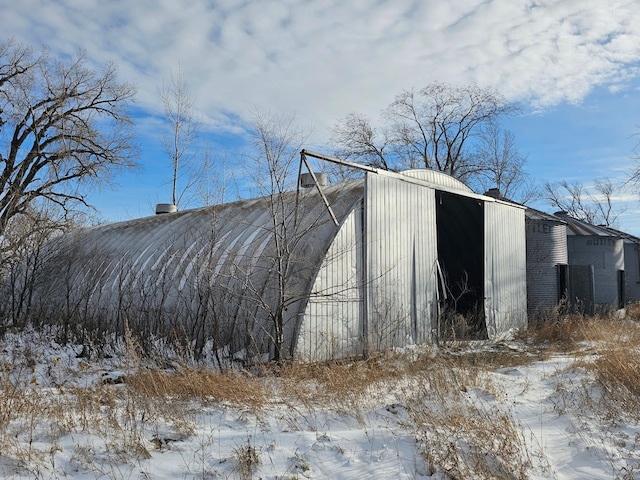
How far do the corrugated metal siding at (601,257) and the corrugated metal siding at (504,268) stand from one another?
22.8 ft

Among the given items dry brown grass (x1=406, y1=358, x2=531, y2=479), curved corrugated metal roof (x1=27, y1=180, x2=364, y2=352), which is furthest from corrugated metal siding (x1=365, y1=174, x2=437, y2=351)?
dry brown grass (x1=406, y1=358, x2=531, y2=479)

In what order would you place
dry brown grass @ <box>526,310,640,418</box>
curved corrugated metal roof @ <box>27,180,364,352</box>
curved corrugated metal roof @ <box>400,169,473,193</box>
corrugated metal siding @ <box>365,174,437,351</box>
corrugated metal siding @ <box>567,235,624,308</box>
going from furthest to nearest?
corrugated metal siding @ <box>567,235,624,308</box> < curved corrugated metal roof @ <box>400,169,473,193</box> < corrugated metal siding @ <box>365,174,437,351</box> < curved corrugated metal roof @ <box>27,180,364,352</box> < dry brown grass @ <box>526,310,640,418</box>

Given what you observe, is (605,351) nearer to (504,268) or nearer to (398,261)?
(398,261)

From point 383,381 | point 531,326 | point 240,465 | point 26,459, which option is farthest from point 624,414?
point 531,326

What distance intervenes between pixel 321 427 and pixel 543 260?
586 inches

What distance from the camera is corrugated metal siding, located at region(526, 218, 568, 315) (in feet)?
59.7

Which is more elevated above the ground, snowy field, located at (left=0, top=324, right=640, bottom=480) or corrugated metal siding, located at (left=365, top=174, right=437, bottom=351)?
corrugated metal siding, located at (left=365, top=174, right=437, bottom=351)

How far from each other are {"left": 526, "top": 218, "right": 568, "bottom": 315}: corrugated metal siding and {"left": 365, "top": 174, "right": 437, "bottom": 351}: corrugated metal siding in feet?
22.5

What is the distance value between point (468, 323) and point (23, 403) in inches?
466

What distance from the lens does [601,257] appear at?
22453mm

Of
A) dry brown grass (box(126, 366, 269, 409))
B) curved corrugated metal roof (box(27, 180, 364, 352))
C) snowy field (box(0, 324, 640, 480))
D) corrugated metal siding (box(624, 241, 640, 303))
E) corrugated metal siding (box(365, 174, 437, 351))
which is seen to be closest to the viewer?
snowy field (box(0, 324, 640, 480))

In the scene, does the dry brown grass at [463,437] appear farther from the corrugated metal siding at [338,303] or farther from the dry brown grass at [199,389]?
the corrugated metal siding at [338,303]

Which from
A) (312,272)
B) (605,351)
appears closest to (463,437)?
(312,272)

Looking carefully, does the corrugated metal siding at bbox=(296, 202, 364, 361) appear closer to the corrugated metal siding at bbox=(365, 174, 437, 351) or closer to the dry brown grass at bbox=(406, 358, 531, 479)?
the corrugated metal siding at bbox=(365, 174, 437, 351)
